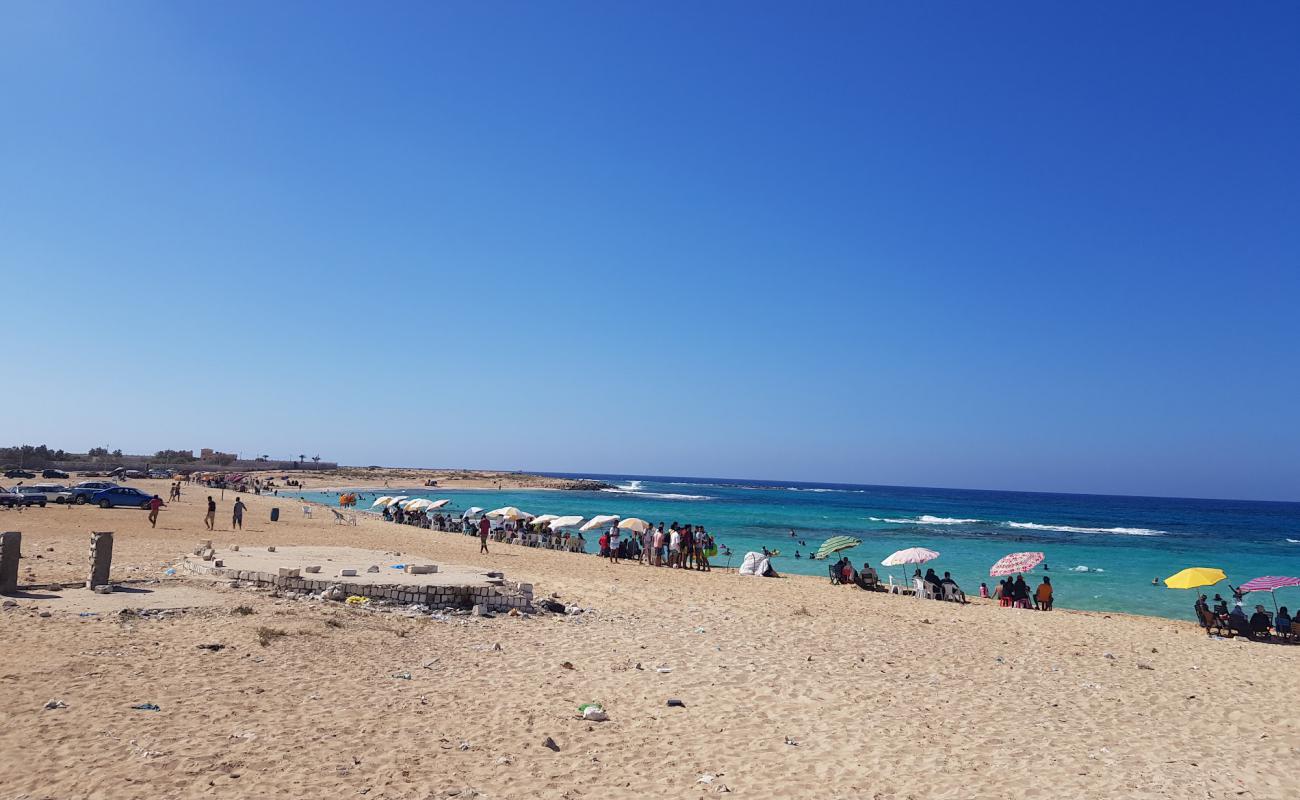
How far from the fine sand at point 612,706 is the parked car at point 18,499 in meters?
20.6

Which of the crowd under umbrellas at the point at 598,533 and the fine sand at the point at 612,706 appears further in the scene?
the crowd under umbrellas at the point at 598,533

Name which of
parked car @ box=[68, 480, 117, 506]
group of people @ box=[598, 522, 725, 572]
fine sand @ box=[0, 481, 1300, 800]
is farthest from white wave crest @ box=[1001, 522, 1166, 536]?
parked car @ box=[68, 480, 117, 506]

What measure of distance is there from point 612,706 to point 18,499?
33854 mm

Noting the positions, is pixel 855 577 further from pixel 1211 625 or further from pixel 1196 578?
pixel 1211 625

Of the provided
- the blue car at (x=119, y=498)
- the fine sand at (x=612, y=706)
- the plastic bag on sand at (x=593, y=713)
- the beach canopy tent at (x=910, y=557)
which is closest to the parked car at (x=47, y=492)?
the blue car at (x=119, y=498)

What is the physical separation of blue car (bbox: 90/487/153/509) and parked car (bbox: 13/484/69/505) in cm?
122

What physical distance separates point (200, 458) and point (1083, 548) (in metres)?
117

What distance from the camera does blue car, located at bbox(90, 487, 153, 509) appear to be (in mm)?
32938

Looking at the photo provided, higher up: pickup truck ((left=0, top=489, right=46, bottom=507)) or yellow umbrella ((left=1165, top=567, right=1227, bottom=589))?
yellow umbrella ((left=1165, top=567, right=1227, bottom=589))

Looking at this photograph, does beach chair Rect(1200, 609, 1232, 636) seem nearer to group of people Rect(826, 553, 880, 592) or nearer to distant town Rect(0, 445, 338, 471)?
group of people Rect(826, 553, 880, 592)

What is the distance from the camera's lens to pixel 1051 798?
259 inches

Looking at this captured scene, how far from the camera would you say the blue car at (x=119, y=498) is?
32.9 meters

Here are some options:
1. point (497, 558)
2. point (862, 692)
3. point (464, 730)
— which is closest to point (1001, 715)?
point (862, 692)

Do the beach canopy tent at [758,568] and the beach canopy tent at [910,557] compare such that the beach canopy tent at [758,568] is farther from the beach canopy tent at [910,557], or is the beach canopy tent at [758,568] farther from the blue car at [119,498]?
the blue car at [119,498]
